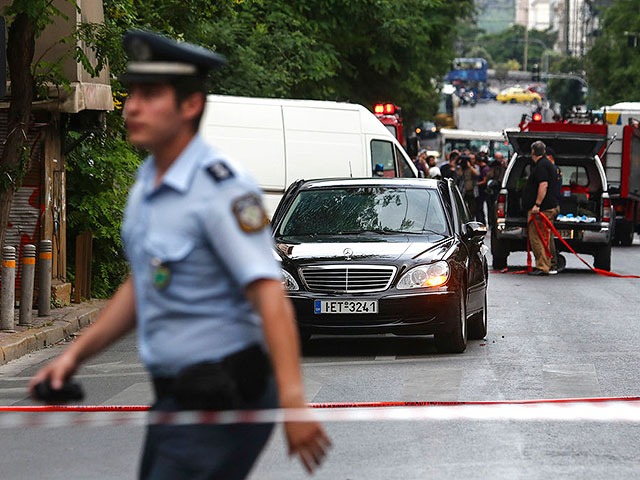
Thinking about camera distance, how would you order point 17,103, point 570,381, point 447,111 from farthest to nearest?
point 447,111
point 17,103
point 570,381

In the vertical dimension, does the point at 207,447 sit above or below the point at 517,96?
below

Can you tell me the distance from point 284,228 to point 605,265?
36.3ft

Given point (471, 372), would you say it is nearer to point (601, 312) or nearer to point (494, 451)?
point (494, 451)

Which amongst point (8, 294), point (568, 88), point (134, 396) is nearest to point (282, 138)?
point (8, 294)

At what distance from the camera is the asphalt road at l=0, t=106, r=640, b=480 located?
7145 mm

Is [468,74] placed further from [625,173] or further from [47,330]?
[47,330]

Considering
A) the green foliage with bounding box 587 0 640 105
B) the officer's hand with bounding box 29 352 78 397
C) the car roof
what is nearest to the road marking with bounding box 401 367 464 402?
the car roof

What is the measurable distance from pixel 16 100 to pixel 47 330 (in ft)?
8.52

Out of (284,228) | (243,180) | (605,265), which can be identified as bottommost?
(605,265)

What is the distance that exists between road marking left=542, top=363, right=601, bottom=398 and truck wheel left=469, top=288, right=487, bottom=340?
6.26 ft

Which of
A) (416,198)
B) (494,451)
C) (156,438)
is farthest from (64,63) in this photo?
(156,438)

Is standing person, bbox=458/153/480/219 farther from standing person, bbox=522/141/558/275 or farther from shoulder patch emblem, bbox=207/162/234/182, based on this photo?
shoulder patch emblem, bbox=207/162/234/182

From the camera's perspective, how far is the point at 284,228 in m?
13.0

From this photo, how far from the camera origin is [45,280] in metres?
14.8
